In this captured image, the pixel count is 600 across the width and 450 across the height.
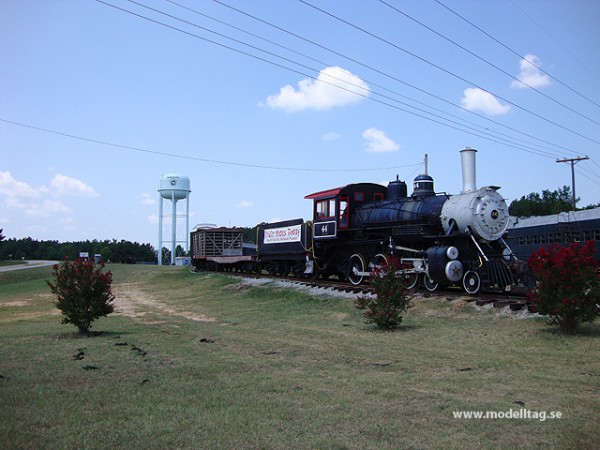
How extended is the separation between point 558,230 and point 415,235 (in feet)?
46.9

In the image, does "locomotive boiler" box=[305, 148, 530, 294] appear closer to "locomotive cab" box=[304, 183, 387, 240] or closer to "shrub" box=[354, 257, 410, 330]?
"locomotive cab" box=[304, 183, 387, 240]

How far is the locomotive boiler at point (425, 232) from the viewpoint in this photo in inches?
708

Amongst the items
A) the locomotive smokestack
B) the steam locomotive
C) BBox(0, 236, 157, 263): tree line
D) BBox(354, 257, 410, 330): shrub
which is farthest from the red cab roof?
BBox(0, 236, 157, 263): tree line

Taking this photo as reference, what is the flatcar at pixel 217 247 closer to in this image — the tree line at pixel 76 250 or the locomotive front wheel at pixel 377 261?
the locomotive front wheel at pixel 377 261

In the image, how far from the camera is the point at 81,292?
14.1m

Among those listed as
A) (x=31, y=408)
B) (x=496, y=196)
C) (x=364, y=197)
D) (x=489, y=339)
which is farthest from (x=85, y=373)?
(x=364, y=197)

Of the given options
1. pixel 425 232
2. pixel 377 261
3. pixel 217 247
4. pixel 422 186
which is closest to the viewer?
pixel 425 232

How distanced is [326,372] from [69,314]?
27.8 ft

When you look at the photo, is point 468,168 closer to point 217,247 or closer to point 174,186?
point 217,247

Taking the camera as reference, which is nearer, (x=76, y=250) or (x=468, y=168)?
(x=468, y=168)

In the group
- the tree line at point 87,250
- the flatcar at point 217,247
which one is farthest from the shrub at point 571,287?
the tree line at point 87,250

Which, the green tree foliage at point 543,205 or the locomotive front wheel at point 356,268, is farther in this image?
the green tree foliage at point 543,205

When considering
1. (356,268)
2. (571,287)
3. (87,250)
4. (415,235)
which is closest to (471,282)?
(415,235)

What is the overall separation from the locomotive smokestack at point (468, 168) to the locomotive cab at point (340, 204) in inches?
237
